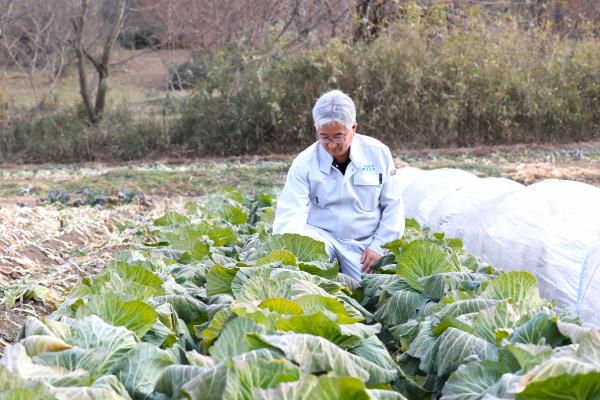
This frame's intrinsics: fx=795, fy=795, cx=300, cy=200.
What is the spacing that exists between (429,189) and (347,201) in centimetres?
250

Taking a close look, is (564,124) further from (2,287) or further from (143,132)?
(2,287)

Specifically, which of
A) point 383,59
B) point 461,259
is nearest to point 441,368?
point 461,259

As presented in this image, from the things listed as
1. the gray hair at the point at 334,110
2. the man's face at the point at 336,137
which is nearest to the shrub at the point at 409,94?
the man's face at the point at 336,137

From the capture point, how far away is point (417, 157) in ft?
48.1

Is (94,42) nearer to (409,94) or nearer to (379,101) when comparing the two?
(379,101)

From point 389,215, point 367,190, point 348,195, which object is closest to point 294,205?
point 348,195

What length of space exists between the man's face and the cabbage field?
0.69 m

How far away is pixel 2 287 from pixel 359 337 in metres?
3.09

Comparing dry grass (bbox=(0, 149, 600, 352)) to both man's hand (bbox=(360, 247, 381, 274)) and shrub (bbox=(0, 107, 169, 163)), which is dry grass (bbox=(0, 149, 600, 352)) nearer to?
shrub (bbox=(0, 107, 169, 163))

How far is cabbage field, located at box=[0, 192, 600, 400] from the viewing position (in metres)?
2.26

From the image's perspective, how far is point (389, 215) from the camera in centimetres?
515

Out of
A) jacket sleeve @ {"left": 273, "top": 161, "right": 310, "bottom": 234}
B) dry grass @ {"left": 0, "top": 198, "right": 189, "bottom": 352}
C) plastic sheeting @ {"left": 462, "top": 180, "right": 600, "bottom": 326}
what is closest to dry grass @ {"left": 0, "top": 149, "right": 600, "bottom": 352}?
dry grass @ {"left": 0, "top": 198, "right": 189, "bottom": 352}

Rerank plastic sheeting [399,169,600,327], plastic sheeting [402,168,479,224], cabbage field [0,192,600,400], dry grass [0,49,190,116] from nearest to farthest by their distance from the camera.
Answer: cabbage field [0,192,600,400], plastic sheeting [399,169,600,327], plastic sheeting [402,168,479,224], dry grass [0,49,190,116]

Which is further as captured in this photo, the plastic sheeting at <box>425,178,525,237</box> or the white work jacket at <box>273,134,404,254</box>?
the plastic sheeting at <box>425,178,525,237</box>
